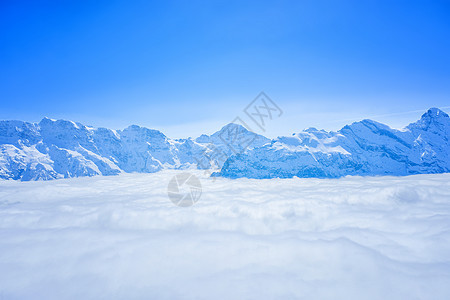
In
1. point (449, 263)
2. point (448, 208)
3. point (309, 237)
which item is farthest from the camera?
point (448, 208)

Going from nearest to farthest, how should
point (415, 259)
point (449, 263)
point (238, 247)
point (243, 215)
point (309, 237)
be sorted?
point (449, 263), point (415, 259), point (238, 247), point (309, 237), point (243, 215)

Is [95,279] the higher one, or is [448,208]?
[95,279]

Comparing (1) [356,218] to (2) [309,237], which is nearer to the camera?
(2) [309,237]

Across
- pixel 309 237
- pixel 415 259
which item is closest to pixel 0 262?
pixel 309 237

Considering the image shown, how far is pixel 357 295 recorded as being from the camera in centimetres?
1427

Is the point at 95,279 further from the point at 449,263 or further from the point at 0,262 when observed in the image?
Answer: the point at 449,263

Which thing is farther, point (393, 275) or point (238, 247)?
point (238, 247)

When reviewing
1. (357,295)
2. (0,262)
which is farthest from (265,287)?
(0,262)

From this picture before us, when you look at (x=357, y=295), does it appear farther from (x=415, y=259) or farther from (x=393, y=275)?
(x=415, y=259)

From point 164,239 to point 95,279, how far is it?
307 inches

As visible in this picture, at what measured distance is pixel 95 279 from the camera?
Result: 17453mm

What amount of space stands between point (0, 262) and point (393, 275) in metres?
35.6

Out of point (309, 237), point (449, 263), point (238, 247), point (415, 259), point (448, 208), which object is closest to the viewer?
point (449, 263)

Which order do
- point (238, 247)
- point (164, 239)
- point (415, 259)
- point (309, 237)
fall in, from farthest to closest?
1. point (164, 239)
2. point (309, 237)
3. point (238, 247)
4. point (415, 259)
